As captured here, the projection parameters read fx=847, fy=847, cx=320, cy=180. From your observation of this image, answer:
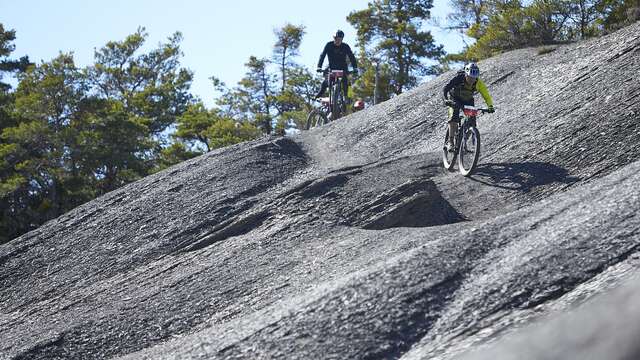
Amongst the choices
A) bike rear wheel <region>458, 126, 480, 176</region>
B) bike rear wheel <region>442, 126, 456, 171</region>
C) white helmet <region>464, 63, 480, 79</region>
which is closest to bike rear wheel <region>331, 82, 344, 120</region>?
bike rear wheel <region>442, 126, 456, 171</region>

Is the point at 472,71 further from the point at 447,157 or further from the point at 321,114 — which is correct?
the point at 321,114

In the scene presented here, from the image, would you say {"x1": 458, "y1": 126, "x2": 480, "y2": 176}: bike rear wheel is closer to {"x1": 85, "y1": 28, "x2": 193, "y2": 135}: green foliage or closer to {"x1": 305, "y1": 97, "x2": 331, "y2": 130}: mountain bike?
{"x1": 305, "y1": 97, "x2": 331, "y2": 130}: mountain bike

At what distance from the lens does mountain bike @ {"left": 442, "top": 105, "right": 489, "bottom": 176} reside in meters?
15.7

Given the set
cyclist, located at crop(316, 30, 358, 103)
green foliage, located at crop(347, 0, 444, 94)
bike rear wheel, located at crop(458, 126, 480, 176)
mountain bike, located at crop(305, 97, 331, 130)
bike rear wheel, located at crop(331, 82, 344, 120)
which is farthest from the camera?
green foliage, located at crop(347, 0, 444, 94)

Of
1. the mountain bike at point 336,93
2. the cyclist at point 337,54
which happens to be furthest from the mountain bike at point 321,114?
the cyclist at point 337,54

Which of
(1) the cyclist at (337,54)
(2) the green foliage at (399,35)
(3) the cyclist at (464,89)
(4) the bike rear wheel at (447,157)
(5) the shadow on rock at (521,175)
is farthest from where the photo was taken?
(2) the green foliage at (399,35)

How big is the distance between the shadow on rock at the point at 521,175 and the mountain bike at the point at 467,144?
10.2 inches

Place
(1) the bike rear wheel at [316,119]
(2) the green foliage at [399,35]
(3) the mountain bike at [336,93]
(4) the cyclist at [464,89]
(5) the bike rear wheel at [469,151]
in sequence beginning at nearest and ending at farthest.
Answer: (5) the bike rear wheel at [469,151] → (4) the cyclist at [464,89] → (3) the mountain bike at [336,93] → (1) the bike rear wheel at [316,119] → (2) the green foliage at [399,35]

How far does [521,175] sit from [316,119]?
1064cm

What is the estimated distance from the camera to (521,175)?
1544 cm

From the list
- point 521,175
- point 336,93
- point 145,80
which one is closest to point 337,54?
point 336,93

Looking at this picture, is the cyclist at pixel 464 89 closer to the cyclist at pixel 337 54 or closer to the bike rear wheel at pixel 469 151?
the bike rear wheel at pixel 469 151

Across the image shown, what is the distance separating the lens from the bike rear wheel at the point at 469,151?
15656 millimetres

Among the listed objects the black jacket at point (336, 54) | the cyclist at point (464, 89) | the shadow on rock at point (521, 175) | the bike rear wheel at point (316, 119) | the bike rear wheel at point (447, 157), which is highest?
the black jacket at point (336, 54)
